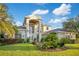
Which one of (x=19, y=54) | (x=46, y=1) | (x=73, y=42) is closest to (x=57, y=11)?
(x=46, y=1)

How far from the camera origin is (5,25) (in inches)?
101

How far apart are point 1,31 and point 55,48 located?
490 mm

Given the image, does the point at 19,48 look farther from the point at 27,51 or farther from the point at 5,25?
the point at 5,25

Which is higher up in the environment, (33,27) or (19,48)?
(33,27)

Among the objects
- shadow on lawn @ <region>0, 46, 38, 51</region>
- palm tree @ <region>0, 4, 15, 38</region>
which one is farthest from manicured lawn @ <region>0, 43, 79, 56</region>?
palm tree @ <region>0, 4, 15, 38</region>

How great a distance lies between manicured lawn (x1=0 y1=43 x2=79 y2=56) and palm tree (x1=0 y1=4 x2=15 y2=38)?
0.37 ft

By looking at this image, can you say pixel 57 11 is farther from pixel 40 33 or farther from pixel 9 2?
pixel 9 2

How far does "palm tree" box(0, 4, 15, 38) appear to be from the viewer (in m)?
2.55

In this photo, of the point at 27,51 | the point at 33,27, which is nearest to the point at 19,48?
the point at 27,51

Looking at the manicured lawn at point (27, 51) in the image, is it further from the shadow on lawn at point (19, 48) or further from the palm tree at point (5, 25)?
the palm tree at point (5, 25)

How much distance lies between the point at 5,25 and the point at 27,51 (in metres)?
0.29

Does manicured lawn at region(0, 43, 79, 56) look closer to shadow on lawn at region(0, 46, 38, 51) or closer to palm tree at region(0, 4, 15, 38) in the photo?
shadow on lawn at region(0, 46, 38, 51)

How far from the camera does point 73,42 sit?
2.55m

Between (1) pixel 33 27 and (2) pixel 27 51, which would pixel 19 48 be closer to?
(2) pixel 27 51
